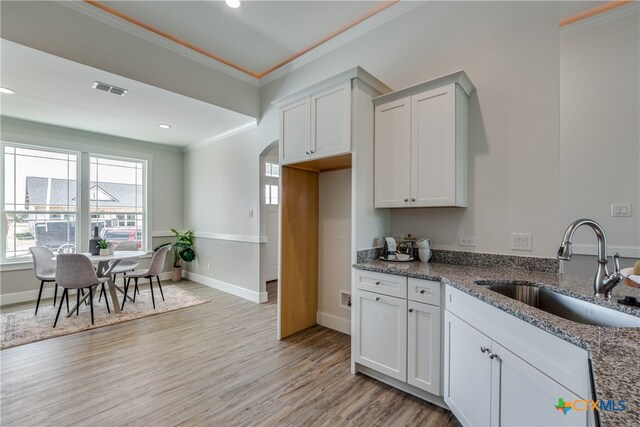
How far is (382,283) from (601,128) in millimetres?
1884

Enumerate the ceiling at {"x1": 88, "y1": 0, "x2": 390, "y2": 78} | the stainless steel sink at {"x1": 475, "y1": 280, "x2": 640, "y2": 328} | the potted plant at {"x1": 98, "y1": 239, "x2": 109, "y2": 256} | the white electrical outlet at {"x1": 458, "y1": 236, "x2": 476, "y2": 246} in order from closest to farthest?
the stainless steel sink at {"x1": 475, "y1": 280, "x2": 640, "y2": 328}
the white electrical outlet at {"x1": 458, "y1": 236, "x2": 476, "y2": 246}
the ceiling at {"x1": 88, "y1": 0, "x2": 390, "y2": 78}
the potted plant at {"x1": 98, "y1": 239, "x2": 109, "y2": 256}

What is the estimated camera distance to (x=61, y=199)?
A: 4.75 meters

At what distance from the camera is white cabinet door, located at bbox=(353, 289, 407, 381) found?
212 centimetres

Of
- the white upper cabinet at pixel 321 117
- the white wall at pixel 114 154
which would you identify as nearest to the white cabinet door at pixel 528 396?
the white upper cabinet at pixel 321 117

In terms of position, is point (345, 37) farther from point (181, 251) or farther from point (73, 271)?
point (181, 251)

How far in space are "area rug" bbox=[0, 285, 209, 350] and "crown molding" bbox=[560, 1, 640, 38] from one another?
16.6 ft

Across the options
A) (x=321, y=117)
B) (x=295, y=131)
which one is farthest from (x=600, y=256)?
(x=295, y=131)

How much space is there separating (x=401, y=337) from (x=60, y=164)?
594 centimetres

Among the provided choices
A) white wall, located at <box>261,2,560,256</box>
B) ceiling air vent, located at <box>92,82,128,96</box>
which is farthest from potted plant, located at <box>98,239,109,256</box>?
white wall, located at <box>261,2,560,256</box>

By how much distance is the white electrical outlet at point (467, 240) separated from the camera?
7.88 feet

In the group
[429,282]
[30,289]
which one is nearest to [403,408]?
[429,282]

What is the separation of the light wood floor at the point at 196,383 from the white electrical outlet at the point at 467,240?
1.28 m

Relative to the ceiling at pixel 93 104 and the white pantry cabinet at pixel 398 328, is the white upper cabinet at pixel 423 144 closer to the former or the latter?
the white pantry cabinet at pixel 398 328

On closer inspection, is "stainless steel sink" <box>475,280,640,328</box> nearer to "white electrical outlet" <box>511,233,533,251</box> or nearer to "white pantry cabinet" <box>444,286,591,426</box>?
"white pantry cabinet" <box>444,286,591,426</box>
